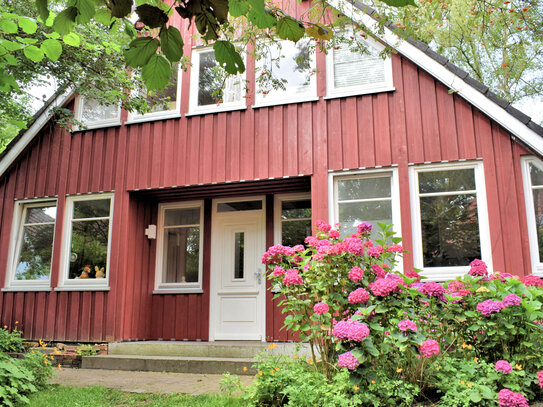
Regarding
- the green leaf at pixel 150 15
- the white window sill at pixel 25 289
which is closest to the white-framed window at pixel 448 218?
the green leaf at pixel 150 15

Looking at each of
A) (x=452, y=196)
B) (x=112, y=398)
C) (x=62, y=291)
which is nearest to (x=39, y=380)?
(x=112, y=398)

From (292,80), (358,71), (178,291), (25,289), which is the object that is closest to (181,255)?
(178,291)

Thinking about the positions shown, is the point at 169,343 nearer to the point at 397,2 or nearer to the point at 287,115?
the point at 287,115

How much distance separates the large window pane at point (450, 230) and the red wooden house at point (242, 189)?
2cm

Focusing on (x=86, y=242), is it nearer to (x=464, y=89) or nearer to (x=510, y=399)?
(x=464, y=89)

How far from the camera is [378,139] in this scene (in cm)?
704

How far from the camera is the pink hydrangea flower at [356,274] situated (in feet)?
12.6

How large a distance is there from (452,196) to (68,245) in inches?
257

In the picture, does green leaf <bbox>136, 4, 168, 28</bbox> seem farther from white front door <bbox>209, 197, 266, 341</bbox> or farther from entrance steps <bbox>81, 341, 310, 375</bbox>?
white front door <bbox>209, 197, 266, 341</bbox>

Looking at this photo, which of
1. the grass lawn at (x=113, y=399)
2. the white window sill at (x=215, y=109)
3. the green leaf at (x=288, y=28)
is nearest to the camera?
the green leaf at (x=288, y=28)

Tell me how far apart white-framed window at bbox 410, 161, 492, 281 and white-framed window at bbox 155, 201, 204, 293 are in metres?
3.81

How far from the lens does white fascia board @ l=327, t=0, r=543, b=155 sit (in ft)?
20.1

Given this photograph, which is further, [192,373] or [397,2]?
[192,373]

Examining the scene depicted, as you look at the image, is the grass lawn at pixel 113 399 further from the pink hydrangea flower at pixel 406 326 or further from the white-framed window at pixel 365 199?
the white-framed window at pixel 365 199
